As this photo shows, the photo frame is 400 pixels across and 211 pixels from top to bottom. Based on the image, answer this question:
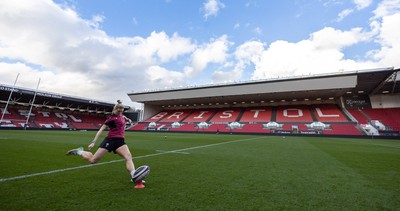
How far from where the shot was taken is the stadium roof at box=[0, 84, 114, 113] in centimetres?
3372

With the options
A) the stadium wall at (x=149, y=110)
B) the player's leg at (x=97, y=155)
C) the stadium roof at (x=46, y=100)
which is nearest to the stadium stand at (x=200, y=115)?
the stadium wall at (x=149, y=110)

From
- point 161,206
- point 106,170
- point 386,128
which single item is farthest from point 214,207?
point 386,128

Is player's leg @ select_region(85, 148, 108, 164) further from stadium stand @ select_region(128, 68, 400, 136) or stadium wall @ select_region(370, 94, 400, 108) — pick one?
stadium wall @ select_region(370, 94, 400, 108)

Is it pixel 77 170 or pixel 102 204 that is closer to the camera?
pixel 102 204

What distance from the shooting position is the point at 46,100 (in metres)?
40.7

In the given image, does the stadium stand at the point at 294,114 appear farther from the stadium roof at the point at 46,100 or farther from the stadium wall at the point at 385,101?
the stadium roof at the point at 46,100

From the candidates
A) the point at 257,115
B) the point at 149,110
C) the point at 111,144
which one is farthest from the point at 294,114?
the point at 111,144

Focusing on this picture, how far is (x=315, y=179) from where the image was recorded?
434 centimetres

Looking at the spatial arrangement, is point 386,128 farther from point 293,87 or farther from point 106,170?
point 106,170

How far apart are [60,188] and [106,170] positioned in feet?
5.24

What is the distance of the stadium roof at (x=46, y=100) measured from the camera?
33719 millimetres

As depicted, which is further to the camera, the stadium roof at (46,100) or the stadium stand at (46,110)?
the stadium stand at (46,110)

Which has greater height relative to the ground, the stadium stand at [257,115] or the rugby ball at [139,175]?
the stadium stand at [257,115]

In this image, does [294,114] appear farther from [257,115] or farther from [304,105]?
[257,115]
